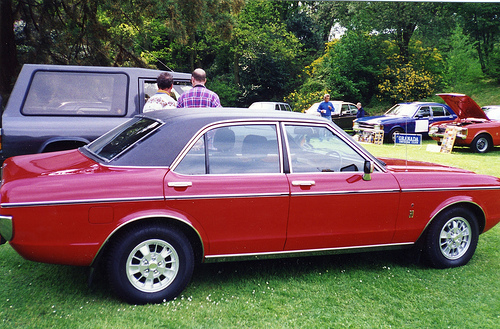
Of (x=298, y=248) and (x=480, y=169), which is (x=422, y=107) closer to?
(x=480, y=169)

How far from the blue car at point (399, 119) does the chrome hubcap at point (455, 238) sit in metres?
12.8

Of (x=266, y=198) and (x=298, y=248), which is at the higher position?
(x=266, y=198)

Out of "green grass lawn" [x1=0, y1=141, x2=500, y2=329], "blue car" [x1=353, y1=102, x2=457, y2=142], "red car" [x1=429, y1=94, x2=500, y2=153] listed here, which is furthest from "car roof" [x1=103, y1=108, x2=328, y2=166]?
"blue car" [x1=353, y1=102, x2=457, y2=142]

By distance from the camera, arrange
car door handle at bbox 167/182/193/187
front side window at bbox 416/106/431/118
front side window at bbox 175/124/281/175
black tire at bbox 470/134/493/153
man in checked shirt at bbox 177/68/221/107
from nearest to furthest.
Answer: car door handle at bbox 167/182/193/187 → front side window at bbox 175/124/281/175 → man in checked shirt at bbox 177/68/221/107 → black tire at bbox 470/134/493/153 → front side window at bbox 416/106/431/118

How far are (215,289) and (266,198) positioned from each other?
38.6 inches

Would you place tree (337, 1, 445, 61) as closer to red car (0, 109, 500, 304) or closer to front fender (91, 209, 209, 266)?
red car (0, 109, 500, 304)

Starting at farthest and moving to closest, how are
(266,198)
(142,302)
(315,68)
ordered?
1. (315,68)
2. (266,198)
3. (142,302)

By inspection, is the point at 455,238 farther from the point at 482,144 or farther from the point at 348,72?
the point at 348,72

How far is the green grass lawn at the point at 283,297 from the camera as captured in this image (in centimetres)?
355

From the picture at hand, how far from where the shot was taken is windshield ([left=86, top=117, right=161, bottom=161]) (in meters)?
3.96

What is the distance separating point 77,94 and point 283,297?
174 inches

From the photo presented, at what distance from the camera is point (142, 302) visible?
3727 mm

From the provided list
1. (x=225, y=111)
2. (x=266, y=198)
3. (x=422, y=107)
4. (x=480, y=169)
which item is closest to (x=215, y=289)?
(x=266, y=198)

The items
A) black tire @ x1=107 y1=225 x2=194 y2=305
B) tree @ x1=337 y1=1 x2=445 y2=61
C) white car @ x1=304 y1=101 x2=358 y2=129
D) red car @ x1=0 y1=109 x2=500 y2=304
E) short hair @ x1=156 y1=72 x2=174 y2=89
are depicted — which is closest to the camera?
red car @ x1=0 y1=109 x2=500 y2=304
